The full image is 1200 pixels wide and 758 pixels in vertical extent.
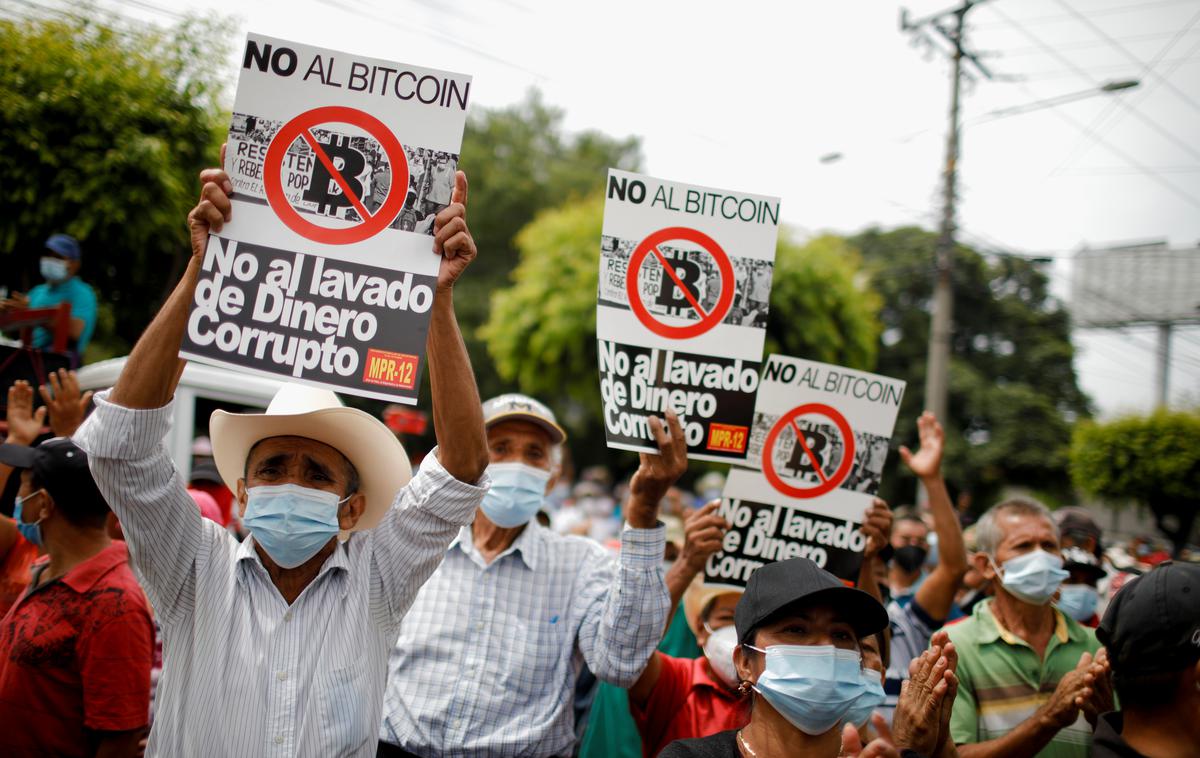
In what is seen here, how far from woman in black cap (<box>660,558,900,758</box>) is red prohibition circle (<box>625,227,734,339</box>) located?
1127 mm

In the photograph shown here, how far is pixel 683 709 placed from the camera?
3.45m

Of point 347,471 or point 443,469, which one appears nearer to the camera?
point 443,469

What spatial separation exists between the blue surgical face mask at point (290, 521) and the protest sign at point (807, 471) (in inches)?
69.6

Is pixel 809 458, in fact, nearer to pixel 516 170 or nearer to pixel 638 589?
pixel 638 589

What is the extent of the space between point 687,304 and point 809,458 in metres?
1.09

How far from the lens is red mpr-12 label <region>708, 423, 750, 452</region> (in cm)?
351

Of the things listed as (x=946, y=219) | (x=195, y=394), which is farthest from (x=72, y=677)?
(x=946, y=219)

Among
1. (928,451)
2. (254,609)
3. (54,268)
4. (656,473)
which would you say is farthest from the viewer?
(54,268)

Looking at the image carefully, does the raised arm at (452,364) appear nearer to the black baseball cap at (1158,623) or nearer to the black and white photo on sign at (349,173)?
the black and white photo on sign at (349,173)

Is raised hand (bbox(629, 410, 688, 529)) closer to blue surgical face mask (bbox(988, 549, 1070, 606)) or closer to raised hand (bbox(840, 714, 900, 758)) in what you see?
raised hand (bbox(840, 714, 900, 758))

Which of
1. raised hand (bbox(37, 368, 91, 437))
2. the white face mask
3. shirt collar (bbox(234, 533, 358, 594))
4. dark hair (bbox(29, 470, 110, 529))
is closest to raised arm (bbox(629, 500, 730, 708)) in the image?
the white face mask

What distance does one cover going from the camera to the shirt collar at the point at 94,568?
3227mm

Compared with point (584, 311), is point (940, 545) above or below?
below

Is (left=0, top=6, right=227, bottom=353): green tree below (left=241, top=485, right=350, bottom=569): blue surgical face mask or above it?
above
